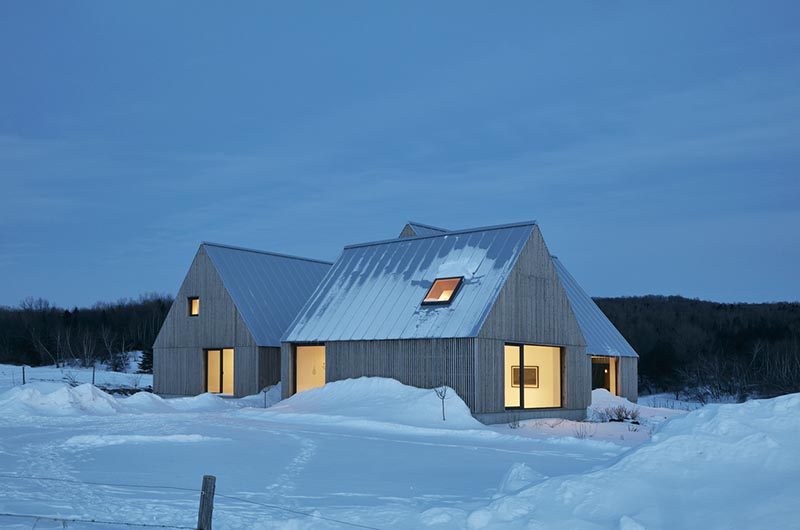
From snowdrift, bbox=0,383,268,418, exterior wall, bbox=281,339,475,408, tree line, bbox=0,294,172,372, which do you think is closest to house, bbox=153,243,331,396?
snowdrift, bbox=0,383,268,418

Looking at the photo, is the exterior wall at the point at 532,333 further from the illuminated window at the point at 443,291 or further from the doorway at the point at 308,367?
the doorway at the point at 308,367

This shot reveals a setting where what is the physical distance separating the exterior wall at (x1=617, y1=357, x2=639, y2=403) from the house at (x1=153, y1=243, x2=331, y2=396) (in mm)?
13210

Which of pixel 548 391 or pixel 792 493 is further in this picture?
pixel 548 391

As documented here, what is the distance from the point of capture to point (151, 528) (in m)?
8.39

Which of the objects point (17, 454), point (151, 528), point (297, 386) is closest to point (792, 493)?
point (151, 528)

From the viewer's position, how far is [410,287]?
81.9 feet

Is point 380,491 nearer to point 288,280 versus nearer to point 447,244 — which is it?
point 447,244

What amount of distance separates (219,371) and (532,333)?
45.7ft

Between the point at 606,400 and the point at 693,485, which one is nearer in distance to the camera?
the point at 693,485

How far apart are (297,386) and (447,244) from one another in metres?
6.89

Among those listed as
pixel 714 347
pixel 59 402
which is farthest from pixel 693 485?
pixel 714 347

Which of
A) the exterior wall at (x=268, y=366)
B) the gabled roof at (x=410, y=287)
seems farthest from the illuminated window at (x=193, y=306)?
the gabled roof at (x=410, y=287)

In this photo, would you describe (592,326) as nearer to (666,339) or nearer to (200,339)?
(200,339)

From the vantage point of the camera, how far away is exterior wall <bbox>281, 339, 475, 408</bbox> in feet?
71.1
